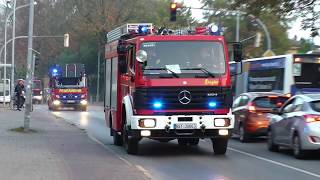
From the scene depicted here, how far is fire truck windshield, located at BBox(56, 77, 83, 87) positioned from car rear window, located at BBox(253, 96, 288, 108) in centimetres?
2980

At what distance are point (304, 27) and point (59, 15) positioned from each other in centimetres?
5972

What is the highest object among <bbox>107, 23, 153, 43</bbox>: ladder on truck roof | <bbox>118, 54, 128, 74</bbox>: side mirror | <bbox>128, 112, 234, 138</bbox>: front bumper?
<bbox>107, 23, 153, 43</bbox>: ladder on truck roof

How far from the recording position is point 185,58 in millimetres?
15086

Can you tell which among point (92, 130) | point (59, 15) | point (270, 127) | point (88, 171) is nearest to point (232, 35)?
point (59, 15)

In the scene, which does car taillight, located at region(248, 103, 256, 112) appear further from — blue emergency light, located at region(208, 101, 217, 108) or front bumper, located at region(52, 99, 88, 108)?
front bumper, located at region(52, 99, 88, 108)

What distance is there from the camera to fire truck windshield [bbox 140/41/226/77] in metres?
15.0

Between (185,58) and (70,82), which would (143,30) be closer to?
(185,58)

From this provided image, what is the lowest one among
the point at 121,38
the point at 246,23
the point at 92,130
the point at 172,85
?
the point at 92,130

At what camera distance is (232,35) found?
6244cm

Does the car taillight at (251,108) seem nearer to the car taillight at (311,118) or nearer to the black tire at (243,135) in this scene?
the black tire at (243,135)

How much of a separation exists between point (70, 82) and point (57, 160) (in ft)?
119

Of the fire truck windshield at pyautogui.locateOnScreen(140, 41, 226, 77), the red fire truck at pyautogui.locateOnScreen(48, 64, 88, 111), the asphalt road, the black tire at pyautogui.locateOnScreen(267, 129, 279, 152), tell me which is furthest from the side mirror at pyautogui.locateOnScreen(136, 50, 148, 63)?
the red fire truck at pyautogui.locateOnScreen(48, 64, 88, 111)

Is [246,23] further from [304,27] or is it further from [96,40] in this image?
[304,27]

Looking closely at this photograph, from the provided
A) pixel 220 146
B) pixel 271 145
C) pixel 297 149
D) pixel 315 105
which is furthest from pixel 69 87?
pixel 315 105
